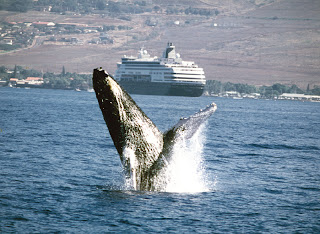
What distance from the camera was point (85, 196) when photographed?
18.6 m

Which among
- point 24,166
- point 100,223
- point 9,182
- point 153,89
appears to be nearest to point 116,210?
point 100,223

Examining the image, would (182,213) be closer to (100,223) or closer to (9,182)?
(100,223)

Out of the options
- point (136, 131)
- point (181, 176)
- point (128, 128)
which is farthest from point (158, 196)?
point (128, 128)

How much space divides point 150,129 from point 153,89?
175 m

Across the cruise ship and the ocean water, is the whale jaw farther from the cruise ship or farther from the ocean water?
the cruise ship

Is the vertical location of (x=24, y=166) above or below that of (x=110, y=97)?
below

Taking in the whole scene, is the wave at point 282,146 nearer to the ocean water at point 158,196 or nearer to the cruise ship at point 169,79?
the ocean water at point 158,196

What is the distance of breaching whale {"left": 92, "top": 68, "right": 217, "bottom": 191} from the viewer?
14.0 metres

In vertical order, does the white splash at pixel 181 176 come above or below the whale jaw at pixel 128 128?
below

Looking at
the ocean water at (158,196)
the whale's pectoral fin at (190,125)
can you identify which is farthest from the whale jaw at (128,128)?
the ocean water at (158,196)

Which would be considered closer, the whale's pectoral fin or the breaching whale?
the breaching whale

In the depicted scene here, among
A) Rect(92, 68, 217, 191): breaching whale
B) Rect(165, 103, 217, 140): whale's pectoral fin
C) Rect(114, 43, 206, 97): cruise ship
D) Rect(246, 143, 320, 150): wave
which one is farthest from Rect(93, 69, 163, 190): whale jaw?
Rect(114, 43, 206, 97): cruise ship

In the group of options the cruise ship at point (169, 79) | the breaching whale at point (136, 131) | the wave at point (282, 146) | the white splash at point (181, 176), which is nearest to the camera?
the breaching whale at point (136, 131)

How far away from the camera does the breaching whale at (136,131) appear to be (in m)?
14.0
